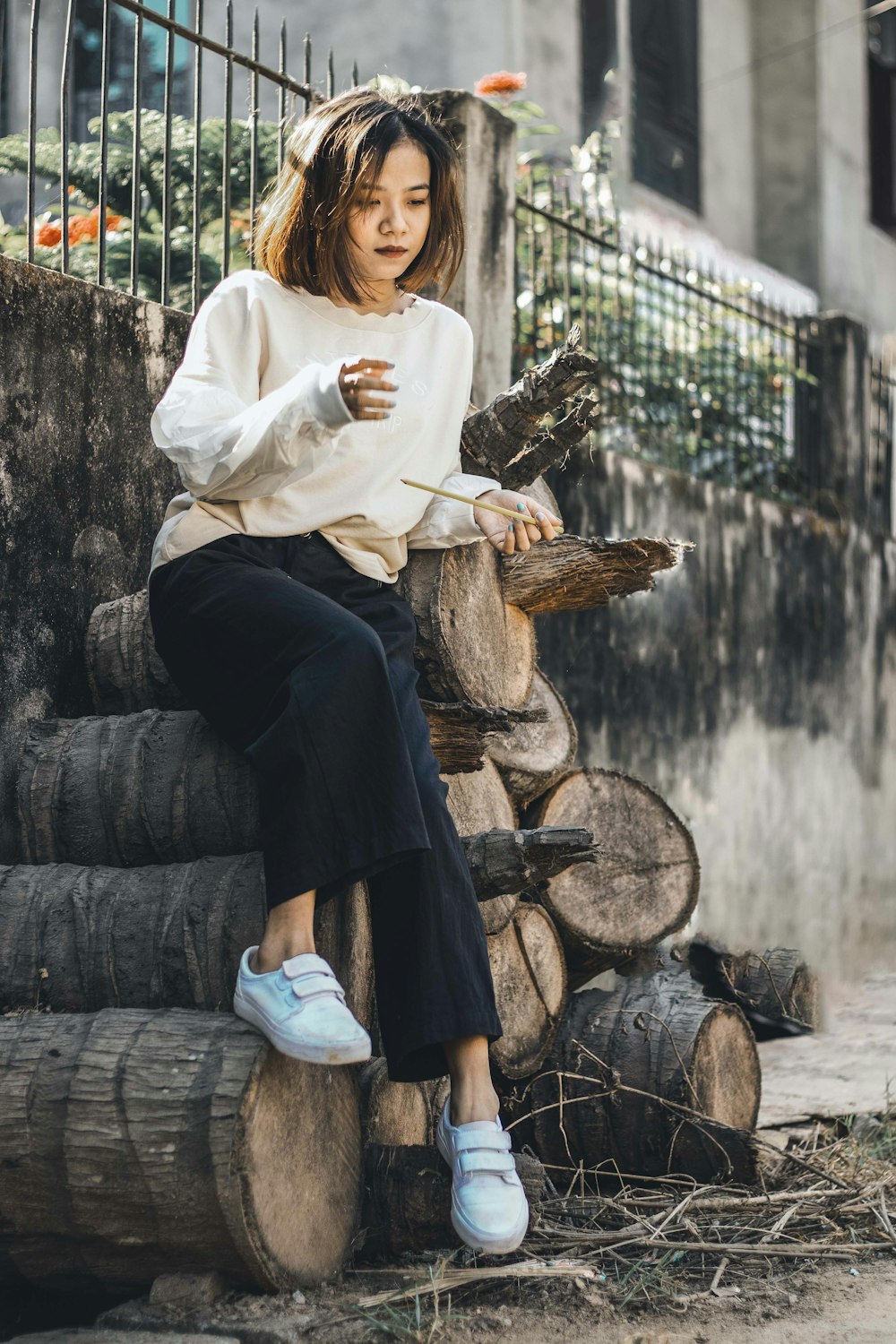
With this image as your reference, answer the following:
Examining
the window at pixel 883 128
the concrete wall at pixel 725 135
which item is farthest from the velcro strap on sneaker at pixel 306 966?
the window at pixel 883 128

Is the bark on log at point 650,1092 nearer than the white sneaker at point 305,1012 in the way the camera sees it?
No

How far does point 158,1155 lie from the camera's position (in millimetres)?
2326

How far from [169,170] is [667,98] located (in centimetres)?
690

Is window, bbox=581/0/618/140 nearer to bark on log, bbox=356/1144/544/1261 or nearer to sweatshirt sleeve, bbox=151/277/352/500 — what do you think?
sweatshirt sleeve, bbox=151/277/352/500

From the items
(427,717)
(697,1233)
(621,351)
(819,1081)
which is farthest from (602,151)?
(697,1233)

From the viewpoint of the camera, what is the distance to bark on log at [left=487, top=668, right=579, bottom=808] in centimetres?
377

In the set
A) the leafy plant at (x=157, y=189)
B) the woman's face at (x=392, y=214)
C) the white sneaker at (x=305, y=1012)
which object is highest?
the leafy plant at (x=157, y=189)

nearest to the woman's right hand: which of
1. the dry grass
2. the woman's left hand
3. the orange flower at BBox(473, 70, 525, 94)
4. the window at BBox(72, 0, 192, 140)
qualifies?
the woman's left hand

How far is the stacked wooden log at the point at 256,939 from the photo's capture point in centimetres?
237

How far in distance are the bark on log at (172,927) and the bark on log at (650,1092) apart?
0.83 m

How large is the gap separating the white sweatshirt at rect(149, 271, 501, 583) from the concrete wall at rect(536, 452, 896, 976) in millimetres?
2258

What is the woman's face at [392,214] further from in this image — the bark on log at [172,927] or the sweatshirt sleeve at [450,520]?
the bark on log at [172,927]

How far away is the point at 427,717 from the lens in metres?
3.00

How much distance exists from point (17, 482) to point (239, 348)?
88cm
